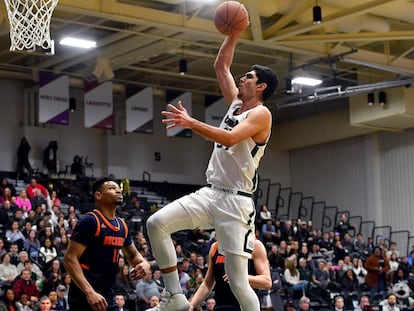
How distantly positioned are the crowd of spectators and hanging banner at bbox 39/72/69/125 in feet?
7.46

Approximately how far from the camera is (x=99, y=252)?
7.41 meters

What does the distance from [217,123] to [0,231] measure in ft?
34.0

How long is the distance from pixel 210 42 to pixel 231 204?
19.3 meters

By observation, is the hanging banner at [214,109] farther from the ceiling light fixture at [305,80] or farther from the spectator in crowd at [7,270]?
the spectator in crowd at [7,270]

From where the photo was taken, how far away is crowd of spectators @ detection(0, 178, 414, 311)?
1734cm

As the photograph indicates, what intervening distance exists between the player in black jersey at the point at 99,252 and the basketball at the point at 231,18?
1721mm

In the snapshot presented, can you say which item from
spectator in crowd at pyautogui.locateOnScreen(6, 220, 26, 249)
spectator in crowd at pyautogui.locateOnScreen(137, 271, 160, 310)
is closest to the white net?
spectator in crowd at pyautogui.locateOnScreen(137, 271, 160, 310)

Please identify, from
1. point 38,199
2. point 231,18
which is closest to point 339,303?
point 38,199

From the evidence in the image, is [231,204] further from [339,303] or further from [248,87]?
[339,303]

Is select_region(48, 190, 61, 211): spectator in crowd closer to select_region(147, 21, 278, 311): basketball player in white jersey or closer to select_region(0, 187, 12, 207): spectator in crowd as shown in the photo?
select_region(0, 187, 12, 207): spectator in crowd

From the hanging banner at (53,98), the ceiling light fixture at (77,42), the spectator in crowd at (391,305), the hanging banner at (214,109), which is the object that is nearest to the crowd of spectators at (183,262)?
the spectator in crowd at (391,305)

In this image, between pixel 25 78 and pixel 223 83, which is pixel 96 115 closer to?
pixel 25 78

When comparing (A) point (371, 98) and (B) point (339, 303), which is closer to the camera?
(B) point (339, 303)

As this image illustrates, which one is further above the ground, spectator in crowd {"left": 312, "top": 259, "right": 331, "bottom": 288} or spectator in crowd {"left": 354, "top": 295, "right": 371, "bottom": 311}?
spectator in crowd {"left": 312, "top": 259, "right": 331, "bottom": 288}
